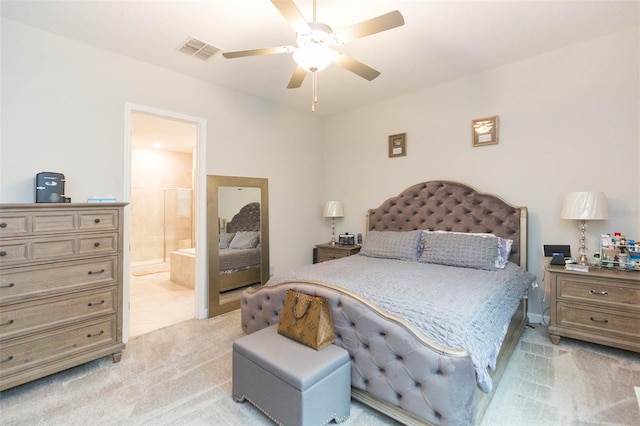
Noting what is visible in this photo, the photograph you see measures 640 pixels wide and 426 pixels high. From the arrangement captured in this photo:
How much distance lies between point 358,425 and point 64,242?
7.86 ft

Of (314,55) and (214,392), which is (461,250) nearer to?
(314,55)

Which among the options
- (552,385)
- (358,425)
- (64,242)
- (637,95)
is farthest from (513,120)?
(64,242)

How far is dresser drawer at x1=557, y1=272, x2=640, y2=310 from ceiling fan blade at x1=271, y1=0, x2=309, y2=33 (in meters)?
2.90

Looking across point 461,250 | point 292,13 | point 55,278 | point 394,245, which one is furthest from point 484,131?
point 55,278

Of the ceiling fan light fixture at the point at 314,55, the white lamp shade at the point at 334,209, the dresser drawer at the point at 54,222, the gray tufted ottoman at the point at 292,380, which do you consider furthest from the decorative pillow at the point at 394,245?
the dresser drawer at the point at 54,222

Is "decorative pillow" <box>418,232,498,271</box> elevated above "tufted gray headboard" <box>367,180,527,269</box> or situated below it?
below

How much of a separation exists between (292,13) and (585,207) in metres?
2.82

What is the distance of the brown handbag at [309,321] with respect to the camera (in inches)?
74.9

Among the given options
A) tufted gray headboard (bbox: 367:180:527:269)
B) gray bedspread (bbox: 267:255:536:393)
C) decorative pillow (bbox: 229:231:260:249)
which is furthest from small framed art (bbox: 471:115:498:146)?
decorative pillow (bbox: 229:231:260:249)

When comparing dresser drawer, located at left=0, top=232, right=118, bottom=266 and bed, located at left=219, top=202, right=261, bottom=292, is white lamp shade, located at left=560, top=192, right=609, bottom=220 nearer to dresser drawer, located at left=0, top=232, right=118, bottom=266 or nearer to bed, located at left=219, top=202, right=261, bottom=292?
bed, located at left=219, top=202, right=261, bottom=292

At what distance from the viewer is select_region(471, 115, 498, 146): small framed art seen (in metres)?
3.42

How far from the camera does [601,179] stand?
2844 millimetres

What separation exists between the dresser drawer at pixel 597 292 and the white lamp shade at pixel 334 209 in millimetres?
2710

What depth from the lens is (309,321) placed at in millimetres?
1948
